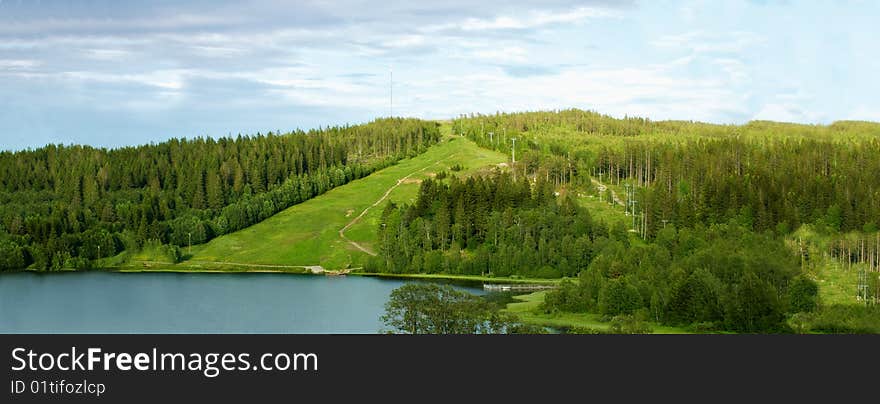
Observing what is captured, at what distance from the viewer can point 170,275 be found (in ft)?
591

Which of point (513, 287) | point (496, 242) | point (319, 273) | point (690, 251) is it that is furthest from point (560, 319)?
point (319, 273)

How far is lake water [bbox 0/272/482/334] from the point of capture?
376 ft

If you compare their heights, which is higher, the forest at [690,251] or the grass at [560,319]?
the forest at [690,251]

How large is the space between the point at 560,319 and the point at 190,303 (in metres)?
51.2

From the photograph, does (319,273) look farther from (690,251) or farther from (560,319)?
(560,319)

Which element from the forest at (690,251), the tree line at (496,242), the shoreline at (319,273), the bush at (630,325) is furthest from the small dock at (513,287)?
the bush at (630,325)

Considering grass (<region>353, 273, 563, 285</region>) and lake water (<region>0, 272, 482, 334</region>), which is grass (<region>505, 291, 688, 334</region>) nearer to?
lake water (<region>0, 272, 482, 334</region>)

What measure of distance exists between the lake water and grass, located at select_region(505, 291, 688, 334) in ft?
55.3

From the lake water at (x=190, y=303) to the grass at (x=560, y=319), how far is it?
16.9m

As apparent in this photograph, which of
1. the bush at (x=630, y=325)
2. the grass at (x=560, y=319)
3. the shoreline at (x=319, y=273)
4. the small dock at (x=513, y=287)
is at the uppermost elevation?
the bush at (x=630, y=325)

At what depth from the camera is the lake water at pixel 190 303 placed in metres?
115

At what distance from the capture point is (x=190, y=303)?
136 meters

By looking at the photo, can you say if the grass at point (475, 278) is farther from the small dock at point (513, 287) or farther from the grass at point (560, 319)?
the grass at point (560, 319)

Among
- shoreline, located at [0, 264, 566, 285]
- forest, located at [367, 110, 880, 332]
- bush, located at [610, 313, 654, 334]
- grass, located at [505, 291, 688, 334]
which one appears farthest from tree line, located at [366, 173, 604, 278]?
bush, located at [610, 313, 654, 334]
